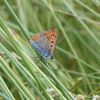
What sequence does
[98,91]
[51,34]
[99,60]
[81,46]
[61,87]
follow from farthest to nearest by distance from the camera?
[81,46], [99,60], [98,91], [51,34], [61,87]

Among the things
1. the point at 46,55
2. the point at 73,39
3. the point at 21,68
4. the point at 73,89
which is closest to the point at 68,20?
the point at 73,39

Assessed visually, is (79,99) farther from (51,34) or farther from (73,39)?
(73,39)

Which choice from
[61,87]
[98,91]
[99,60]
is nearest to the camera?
[61,87]

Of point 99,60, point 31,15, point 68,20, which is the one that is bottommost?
point 99,60

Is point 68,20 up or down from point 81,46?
up
